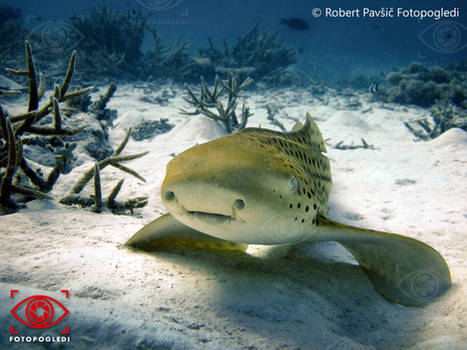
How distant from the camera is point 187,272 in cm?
185

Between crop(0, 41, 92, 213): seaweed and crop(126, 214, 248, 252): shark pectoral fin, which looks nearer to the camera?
crop(126, 214, 248, 252): shark pectoral fin

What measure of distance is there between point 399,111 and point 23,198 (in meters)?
13.6

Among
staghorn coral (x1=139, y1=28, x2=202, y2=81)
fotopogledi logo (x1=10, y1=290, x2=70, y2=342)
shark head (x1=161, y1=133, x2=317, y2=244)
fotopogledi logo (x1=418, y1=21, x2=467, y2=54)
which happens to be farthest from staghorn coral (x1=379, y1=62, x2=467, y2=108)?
fotopogledi logo (x1=10, y1=290, x2=70, y2=342)

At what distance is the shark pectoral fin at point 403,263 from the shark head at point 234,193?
1.46ft

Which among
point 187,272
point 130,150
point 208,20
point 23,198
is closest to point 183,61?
point 130,150

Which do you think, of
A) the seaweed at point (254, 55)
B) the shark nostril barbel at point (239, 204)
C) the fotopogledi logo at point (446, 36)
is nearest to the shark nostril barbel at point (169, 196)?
the shark nostril barbel at point (239, 204)

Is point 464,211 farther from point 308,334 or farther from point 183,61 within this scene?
point 183,61

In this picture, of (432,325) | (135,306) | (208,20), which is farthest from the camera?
(208,20)

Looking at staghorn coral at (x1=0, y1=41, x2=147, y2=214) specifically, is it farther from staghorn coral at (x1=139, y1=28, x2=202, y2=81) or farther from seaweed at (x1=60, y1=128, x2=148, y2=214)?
staghorn coral at (x1=139, y1=28, x2=202, y2=81)

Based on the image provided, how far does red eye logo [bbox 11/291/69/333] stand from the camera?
981mm

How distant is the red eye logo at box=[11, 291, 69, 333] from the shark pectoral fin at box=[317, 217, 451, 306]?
1.48m

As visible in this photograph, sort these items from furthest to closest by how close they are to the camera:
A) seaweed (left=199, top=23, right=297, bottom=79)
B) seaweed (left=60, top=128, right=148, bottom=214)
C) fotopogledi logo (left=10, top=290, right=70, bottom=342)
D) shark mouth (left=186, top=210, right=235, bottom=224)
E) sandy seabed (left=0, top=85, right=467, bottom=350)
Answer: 1. seaweed (left=199, top=23, right=297, bottom=79)
2. seaweed (left=60, top=128, right=148, bottom=214)
3. shark mouth (left=186, top=210, right=235, bottom=224)
4. sandy seabed (left=0, top=85, right=467, bottom=350)
5. fotopogledi logo (left=10, top=290, right=70, bottom=342)

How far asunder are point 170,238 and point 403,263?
1.75 meters

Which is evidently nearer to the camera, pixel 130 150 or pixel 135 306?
pixel 135 306
